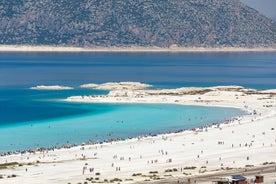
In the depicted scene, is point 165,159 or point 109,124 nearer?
point 165,159

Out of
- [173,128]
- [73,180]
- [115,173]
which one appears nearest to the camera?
[73,180]

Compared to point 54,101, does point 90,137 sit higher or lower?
lower

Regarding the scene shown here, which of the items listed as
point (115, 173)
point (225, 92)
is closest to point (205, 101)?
point (225, 92)

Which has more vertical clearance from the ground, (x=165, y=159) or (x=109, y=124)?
(x=109, y=124)

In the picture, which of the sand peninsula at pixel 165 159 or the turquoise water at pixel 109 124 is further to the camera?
the turquoise water at pixel 109 124

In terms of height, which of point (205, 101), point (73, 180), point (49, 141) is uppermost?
point (205, 101)

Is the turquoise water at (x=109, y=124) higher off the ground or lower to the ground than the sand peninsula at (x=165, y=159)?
higher

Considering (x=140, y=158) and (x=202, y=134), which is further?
(x=202, y=134)

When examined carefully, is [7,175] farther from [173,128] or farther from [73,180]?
[173,128]
